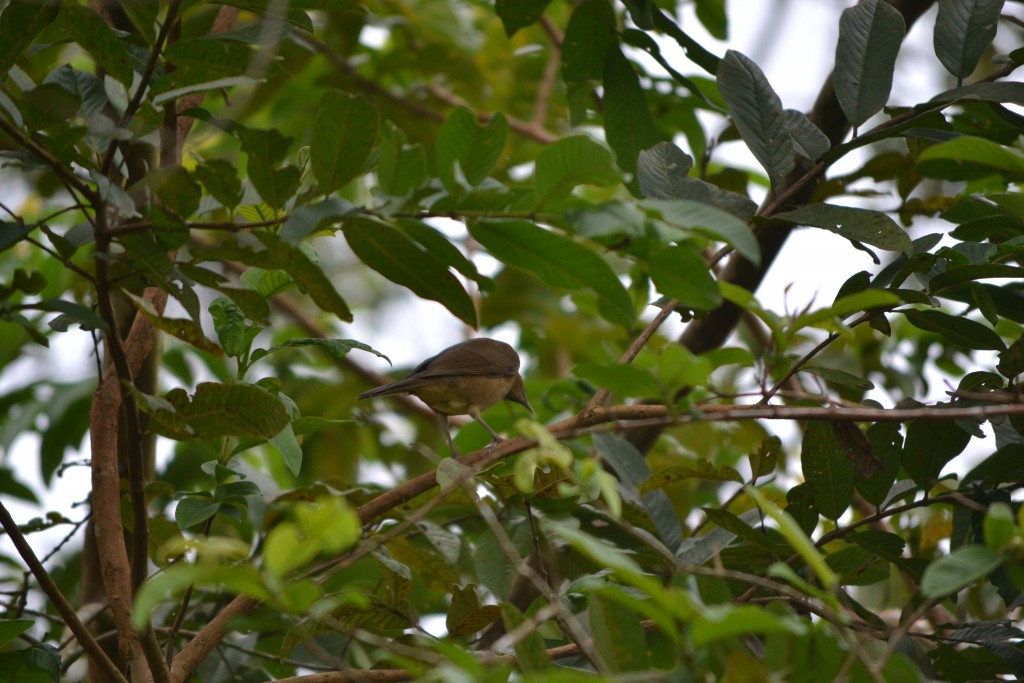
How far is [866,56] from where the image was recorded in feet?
7.41

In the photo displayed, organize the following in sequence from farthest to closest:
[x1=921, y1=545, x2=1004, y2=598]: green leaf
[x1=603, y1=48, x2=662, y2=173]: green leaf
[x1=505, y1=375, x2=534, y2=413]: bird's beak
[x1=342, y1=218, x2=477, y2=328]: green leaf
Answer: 1. [x1=505, y1=375, x2=534, y2=413]: bird's beak
2. [x1=603, y1=48, x2=662, y2=173]: green leaf
3. [x1=342, y1=218, x2=477, y2=328]: green leaf
4. [x1=921, y1=545, x2=1004, y2=598]: green leaf

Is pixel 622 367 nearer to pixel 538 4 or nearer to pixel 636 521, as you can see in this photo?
pixel 636 521

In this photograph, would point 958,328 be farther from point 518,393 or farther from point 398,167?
point 518,393

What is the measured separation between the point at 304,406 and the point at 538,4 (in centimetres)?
257

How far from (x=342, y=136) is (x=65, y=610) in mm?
1032

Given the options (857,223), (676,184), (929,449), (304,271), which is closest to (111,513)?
(304,271)

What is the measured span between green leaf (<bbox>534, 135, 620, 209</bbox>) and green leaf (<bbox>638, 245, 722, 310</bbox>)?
155 millimetres

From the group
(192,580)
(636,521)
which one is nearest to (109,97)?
(192,580)

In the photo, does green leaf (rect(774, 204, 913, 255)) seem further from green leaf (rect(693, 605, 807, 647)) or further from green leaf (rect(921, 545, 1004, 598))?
green leaf (rect(693, 605, 807, 647))

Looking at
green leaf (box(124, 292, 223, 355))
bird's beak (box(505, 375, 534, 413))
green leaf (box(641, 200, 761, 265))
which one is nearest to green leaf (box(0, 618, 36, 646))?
green leaf (box(124, 292, 223, 355))

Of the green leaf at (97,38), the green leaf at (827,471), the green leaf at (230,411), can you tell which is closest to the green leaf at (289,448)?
the green leaf at (230,411)

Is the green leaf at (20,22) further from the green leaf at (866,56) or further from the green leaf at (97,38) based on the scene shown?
the green leaf at (866,56)

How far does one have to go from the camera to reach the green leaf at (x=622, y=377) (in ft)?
5.07

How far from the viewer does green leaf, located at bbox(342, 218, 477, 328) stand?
1782 mm
